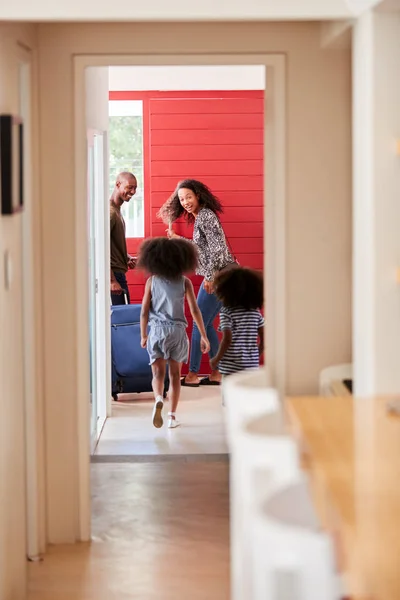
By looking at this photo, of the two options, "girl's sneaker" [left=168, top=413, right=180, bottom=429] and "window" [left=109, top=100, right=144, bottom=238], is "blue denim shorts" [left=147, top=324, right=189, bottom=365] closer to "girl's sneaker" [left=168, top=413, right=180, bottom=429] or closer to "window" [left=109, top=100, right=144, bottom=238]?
"girl's sneaker" [left=168, top=413, right=180, bottom=429]

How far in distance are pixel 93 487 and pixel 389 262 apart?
2547 mm

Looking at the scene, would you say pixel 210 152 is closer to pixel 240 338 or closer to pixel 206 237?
pixel 206 237

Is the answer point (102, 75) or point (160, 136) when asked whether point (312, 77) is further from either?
point (160, 136)

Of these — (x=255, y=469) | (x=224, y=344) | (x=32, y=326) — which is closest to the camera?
(x=255, y=469)

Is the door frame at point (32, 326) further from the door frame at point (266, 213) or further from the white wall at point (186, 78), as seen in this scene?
the white wall at point (186, 78)

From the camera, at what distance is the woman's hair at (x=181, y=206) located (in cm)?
830

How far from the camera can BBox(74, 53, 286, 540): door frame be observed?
4645 millimetres

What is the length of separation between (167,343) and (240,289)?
34.6 inches

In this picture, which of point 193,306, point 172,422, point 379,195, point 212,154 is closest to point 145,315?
point 193,306

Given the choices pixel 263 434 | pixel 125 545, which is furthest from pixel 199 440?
pixel 263 434

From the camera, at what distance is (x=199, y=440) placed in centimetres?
673

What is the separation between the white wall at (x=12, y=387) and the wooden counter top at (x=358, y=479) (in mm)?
1124

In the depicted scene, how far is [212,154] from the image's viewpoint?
8.81m

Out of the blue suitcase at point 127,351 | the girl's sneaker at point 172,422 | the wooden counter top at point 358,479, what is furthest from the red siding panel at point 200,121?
the wooden counter top at point 358,479
